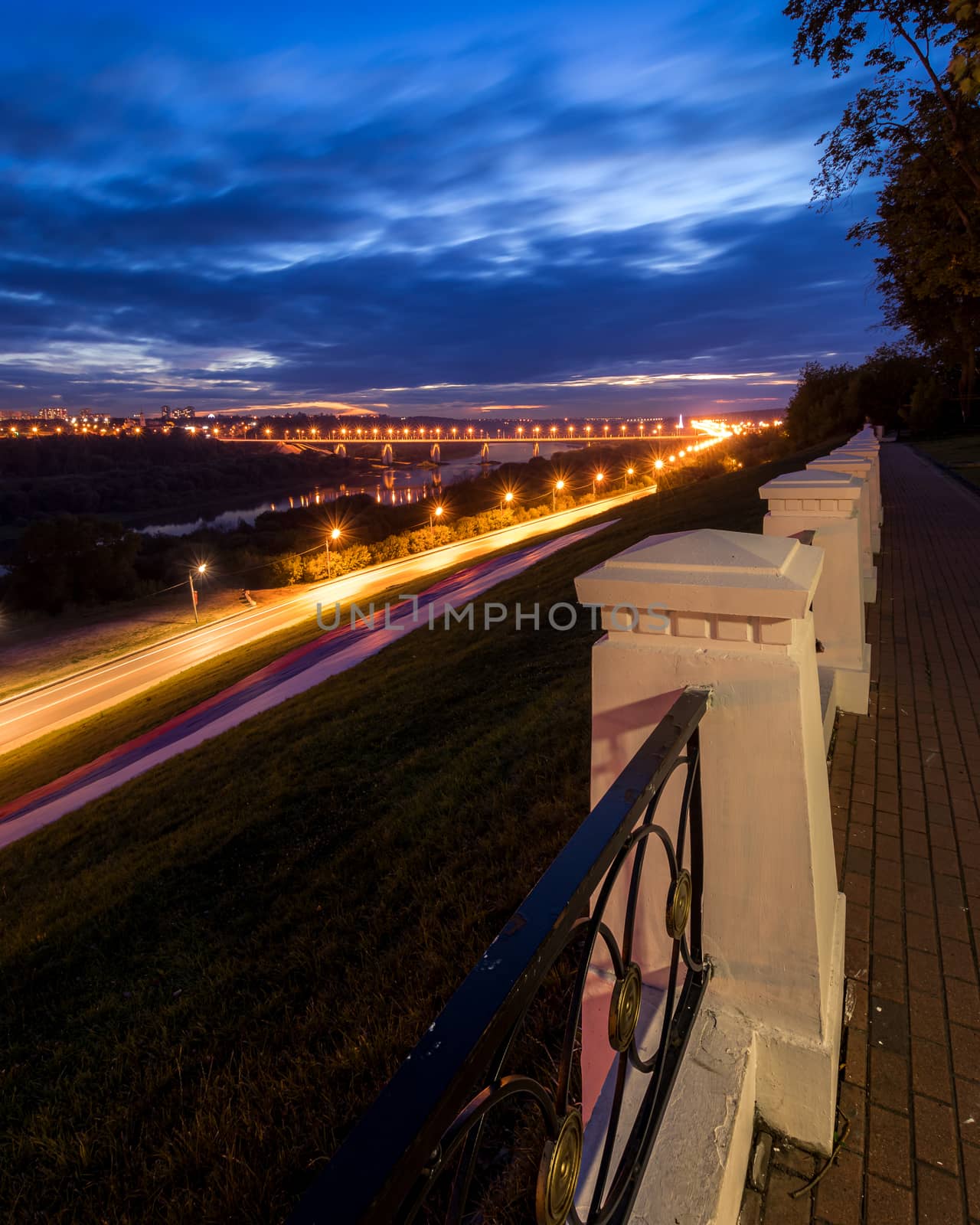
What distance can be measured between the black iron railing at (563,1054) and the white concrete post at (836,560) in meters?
3.19

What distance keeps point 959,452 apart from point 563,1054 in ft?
105

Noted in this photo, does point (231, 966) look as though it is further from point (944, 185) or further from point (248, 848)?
point (944, 185)

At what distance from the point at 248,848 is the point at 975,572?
31.2 ft

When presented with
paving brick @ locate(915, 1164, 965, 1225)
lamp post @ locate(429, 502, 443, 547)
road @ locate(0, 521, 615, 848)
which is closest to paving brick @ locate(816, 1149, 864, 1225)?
paving brick @ locate(915, 1164, 965, 1225)

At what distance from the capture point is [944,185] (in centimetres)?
1204

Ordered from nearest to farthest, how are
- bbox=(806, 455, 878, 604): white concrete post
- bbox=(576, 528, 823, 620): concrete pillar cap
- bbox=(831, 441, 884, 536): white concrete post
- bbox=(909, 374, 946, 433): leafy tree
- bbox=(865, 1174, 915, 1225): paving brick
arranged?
bbox=(576, 528, 823, 620): concrete pillar cap, bbox=(865, 1174, 915, 1225): paving brick, bbox=(806, 455, 878, 604): white concrete post, bbox=(831, 441, 884, 536): white concrete post, bbox=(909, 374, 946, 433): leafy tree

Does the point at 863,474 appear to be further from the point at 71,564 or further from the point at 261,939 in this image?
the point at 71,564

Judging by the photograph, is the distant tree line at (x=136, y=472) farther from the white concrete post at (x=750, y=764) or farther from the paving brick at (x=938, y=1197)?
the paving brick at (x=938, y=1197)

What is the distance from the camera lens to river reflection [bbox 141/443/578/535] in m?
76.6

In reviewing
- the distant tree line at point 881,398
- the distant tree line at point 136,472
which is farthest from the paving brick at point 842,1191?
the distant tree line at point 136,472

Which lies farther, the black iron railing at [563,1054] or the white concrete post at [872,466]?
the white concrete post at [872,466]

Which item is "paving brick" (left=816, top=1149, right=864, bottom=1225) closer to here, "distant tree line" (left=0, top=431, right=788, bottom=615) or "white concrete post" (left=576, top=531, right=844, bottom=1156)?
"white concrete post" (left=576, top=531, right=844, bottom=1156)

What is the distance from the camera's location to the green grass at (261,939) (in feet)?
8.75

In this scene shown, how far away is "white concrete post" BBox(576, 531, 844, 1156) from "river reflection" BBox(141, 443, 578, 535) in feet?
202
